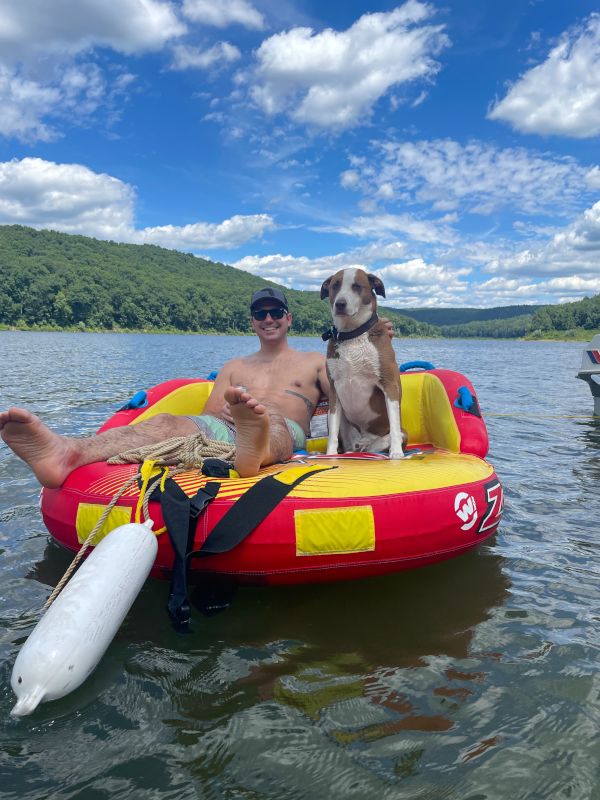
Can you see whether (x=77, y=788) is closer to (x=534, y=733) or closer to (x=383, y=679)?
(x=383, y=679)

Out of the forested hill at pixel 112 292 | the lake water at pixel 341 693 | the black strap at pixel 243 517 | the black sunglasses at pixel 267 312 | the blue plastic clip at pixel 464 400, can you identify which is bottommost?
the lake water at pixel 341 693

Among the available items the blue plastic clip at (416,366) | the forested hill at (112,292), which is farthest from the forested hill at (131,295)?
the blue plastic clip at (416,366)

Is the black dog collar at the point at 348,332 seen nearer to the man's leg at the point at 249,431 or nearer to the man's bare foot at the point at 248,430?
the man's leg at the point at 249,431

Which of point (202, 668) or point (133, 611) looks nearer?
point (202, 668)

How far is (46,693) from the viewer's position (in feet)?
7.48

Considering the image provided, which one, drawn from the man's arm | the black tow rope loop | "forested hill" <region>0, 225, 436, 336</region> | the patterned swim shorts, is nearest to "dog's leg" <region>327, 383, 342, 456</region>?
the patterned swim shorts

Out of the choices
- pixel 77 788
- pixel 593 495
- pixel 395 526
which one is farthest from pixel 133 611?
pixel 593 495

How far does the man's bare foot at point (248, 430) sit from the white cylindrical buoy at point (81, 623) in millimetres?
933

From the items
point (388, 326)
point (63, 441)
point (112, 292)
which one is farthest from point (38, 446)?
point (112, 292)

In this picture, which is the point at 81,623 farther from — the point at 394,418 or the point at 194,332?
the point at 194,332

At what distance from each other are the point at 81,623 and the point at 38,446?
155 centimetres

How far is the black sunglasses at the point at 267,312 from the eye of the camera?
5.43 metres

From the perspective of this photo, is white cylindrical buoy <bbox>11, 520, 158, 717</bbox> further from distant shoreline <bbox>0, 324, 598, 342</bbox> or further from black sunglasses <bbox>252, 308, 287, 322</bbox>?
distant shoreline <bbox>0, 324, 598, 342</bbox>

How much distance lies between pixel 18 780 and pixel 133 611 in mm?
1340
